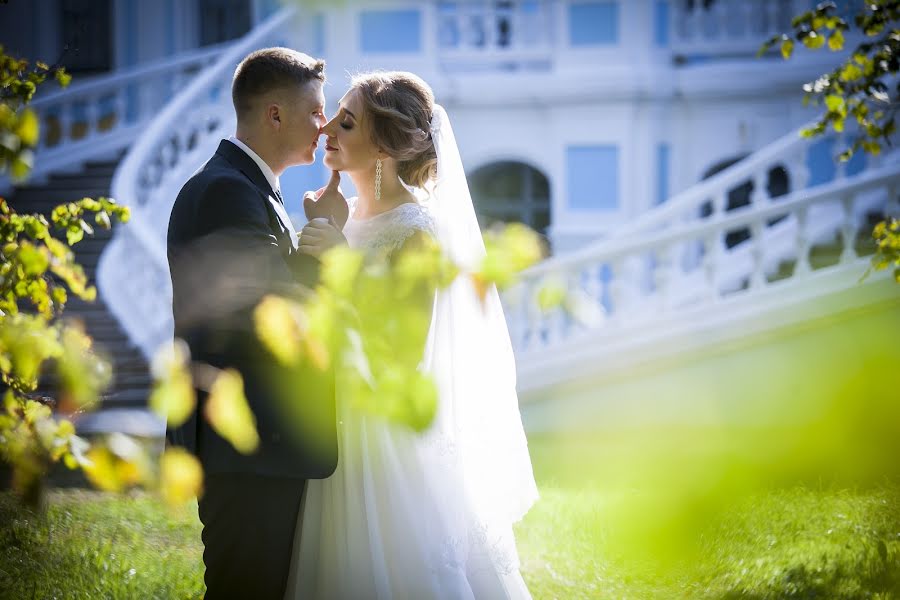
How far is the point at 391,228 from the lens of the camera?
310 centimetres

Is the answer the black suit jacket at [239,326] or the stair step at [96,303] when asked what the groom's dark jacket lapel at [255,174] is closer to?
the black suit jacket at [239,326]

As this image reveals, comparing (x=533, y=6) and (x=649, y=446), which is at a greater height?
(x=533, y=6)

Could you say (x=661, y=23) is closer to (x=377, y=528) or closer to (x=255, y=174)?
(x=255, y=174)

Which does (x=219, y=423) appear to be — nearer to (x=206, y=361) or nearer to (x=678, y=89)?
(x=206, y=361)

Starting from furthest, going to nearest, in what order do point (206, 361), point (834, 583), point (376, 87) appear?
1. point (834, 583)
2. point (376, 87)
3. point (206, 361)

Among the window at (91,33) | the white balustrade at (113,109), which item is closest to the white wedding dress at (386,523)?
the white balustrade at (113,109)

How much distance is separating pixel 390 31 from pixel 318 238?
8883mm

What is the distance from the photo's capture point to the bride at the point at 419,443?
2982mm

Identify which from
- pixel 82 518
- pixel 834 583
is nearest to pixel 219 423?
pixel 834 583

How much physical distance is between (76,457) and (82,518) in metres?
4.30

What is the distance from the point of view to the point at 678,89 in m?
10.1

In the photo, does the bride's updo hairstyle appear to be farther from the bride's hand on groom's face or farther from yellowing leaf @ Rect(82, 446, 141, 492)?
yellowing leaf @ Rect(82, 446, 141, 492)

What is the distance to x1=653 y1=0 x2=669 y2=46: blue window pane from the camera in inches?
→ 400

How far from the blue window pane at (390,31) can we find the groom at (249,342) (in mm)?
8156
